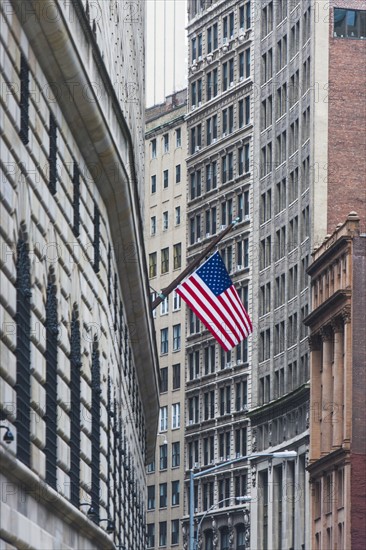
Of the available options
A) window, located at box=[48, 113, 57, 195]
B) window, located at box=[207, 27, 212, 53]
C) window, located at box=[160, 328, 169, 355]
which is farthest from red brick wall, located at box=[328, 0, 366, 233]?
window, located at box=[48, 113, 57, 195]

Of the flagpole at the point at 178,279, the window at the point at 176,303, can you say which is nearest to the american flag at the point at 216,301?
the flagpole at the point at 178,279

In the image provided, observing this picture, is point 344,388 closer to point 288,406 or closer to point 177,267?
point 288,406

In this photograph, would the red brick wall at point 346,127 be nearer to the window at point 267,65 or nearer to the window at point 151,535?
the window at point 267,65

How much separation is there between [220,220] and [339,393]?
44006 millimetres

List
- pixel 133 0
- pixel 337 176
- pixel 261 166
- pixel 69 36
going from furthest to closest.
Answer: pixel 261 166, pixel 337 176, pixel 133 0, pixel 69 36

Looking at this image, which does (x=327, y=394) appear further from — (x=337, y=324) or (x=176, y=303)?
(x=176, y=303)

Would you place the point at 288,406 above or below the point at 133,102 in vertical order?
above

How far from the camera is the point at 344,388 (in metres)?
115

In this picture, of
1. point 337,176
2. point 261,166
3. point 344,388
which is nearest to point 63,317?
point 344,388

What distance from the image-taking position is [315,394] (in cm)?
12238

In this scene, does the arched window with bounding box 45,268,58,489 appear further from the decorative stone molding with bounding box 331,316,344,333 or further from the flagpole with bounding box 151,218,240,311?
the decorative stone molding with bounding box 331,316,344,333

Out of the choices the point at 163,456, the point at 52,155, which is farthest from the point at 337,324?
the point at 52,155

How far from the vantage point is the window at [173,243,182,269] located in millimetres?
168738

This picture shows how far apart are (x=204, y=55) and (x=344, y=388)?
5699cm
